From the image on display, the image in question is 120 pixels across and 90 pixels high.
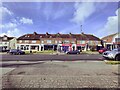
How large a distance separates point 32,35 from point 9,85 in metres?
70.1

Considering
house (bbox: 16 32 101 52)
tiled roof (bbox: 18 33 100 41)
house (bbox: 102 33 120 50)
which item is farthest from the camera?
tiled roof (bbox: 18 33 100 41)

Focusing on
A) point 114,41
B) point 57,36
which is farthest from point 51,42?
point 114,41

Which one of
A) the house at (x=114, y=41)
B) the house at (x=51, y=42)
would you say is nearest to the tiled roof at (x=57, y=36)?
the house at (x=51, y=42)

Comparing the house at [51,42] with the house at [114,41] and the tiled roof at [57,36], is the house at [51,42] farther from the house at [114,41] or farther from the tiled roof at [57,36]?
the house at [114,41]

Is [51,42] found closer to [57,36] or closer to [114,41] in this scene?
[57,36]

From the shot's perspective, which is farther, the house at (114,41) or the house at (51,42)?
the house at (51,42)

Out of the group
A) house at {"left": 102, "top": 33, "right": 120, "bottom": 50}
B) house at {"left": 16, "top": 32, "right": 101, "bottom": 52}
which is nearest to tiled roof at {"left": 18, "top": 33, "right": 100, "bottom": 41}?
house at {"left": 16, "top": 32, "right": 101, "bottom": 52}

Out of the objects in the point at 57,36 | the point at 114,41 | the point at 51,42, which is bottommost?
the point at 51,42

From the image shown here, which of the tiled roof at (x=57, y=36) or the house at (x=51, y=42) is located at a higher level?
the tiled roof at (x=57, y=36)

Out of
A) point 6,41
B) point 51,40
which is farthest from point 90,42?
point 6,41

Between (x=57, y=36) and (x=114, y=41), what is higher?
(x=57, y=36)

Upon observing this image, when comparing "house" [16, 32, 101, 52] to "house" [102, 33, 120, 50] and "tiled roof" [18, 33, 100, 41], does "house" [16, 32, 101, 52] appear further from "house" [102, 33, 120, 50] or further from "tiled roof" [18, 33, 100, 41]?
"house" [102, 33, 120, 50]

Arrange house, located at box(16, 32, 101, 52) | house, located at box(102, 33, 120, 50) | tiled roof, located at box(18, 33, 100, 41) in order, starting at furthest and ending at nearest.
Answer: tiled roof, located at box(18, 33, 100, 41), house, located at box(16, 32, 101, 52), house, located at box(102, 33, 120, 50)

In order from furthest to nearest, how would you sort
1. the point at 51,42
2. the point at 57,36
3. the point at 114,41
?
the point at 57,36
the point at 51,42
the point at 114,41
